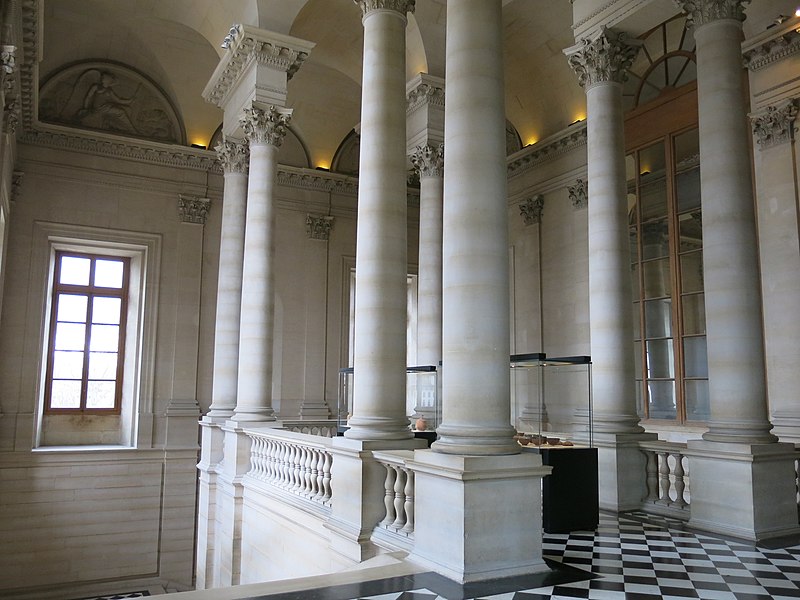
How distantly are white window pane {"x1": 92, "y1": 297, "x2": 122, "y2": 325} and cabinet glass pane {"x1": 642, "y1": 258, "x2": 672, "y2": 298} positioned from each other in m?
11.7

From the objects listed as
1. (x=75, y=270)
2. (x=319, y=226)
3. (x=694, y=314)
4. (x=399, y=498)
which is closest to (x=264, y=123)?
(x=319, y=226)

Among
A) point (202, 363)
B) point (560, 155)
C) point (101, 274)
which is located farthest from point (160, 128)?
point (560, 155)

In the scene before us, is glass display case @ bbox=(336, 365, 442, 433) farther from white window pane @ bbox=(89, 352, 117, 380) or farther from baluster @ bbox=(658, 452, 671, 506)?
white window pane @ bbox=(89, 352, 117, 380)

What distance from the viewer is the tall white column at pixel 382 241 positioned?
23.0ft

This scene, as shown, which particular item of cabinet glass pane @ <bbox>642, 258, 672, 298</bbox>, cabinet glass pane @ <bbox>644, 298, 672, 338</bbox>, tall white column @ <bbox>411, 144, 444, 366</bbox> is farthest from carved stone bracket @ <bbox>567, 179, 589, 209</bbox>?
tall white column @ <bbox>411, 144, 444, 366</bbox>

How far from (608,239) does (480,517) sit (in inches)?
199

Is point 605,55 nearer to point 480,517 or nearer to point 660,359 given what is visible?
point 660,359

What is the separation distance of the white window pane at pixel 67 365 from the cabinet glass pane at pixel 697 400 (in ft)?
41.5

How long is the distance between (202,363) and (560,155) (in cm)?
962

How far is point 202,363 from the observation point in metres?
16.2

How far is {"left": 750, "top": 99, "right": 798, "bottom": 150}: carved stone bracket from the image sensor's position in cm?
1036

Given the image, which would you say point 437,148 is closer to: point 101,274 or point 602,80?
point 602,80

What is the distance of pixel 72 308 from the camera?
1550 centimetres

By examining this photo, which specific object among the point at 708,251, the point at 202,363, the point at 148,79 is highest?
the point at 148,79
